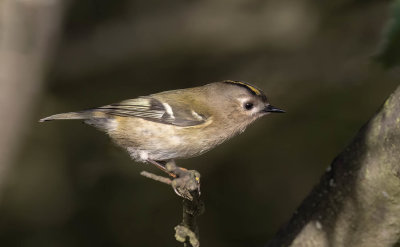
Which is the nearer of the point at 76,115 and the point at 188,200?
the point at 188,200

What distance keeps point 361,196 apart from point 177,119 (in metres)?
1.19

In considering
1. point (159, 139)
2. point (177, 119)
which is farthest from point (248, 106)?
point (159, 139)

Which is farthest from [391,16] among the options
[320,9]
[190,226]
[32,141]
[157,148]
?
[32,141]

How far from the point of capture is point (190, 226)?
2652 mm

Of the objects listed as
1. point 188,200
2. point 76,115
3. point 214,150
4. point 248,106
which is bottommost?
point 214,150

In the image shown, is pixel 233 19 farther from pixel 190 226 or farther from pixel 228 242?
pixel 190 226

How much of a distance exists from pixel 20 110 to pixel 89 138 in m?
2.87

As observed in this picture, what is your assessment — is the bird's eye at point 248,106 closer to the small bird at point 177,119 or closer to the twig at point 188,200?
the small bird at point 177,119

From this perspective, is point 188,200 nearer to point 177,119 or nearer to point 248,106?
point 177,119

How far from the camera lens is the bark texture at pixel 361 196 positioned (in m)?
2.50

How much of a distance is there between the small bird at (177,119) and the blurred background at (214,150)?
4.43 feet

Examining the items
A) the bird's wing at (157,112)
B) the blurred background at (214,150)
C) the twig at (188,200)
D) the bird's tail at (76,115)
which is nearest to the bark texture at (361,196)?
the twig at (188,200)

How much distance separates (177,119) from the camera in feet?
11.3

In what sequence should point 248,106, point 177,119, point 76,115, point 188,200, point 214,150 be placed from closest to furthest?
point 188,200 → point 76,115 → point 177,119 → point 248,106 → point 214,150
